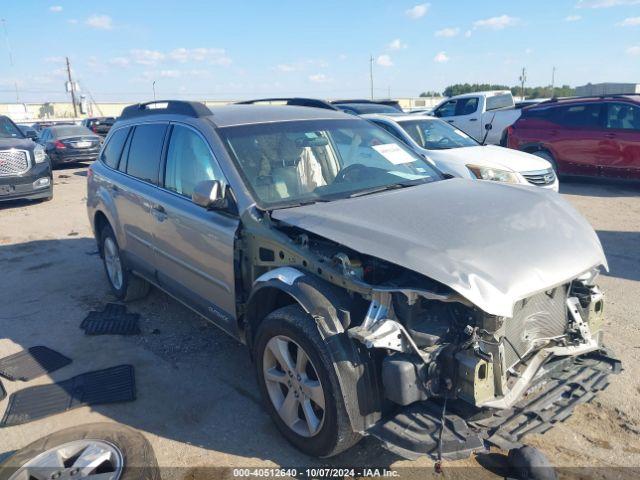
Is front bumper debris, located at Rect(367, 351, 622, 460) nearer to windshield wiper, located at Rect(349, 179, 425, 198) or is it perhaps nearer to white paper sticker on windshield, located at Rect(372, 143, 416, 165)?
windshield wiper, located at Rect(349, 179, 425, 198)

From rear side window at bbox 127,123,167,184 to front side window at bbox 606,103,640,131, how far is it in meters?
9.21

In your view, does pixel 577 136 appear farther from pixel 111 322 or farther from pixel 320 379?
pixel 320 379

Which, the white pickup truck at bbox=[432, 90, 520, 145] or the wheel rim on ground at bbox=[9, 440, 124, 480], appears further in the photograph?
the white pickup truck at bbox=[432, 90, 520, 145]

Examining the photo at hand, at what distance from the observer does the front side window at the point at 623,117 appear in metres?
10.1

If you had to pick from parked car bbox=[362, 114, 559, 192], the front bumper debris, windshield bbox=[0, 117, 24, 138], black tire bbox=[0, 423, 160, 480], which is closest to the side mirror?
black tire bbox=[0, 423, 160, 480]

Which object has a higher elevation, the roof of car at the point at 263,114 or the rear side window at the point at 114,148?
the roof of car at the point at 263,114

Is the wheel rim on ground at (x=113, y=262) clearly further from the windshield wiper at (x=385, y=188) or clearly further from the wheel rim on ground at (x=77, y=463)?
the windshield wiper at (x=385, y=188)

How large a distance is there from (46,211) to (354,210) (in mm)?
9516

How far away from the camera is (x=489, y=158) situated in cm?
816

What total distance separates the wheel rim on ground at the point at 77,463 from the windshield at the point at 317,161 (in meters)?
1.70

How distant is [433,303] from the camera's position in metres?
2.77

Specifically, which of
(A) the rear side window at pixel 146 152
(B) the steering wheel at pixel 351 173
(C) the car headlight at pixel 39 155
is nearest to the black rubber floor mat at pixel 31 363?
(A) the rear side window at pixel 146 152

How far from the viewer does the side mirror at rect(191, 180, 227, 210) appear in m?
3.40

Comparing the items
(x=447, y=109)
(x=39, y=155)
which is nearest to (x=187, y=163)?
(x=39, y=155)
